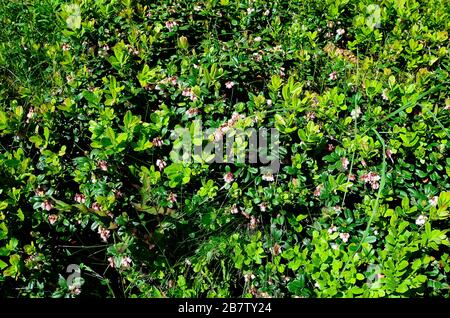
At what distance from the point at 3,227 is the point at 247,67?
4.97 feet

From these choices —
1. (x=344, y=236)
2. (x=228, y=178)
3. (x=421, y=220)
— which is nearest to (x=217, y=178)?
(x=228, y=178)

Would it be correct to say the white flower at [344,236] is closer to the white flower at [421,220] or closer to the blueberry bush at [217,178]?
the blueberry bush at [217,178]

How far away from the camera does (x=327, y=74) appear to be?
2840 mm

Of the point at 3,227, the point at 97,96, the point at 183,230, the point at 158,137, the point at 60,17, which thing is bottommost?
the point at 183,230

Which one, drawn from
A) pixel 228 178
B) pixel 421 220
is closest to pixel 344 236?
pixel 421 220

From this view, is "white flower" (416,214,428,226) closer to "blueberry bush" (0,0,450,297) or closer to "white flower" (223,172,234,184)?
"blueberry bush" (0,0,450,297)

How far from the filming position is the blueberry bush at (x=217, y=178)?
6.91 feet

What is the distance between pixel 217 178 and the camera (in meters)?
2.40

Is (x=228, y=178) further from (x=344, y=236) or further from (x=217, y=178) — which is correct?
(x=344, y=236)

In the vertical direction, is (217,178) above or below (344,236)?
above

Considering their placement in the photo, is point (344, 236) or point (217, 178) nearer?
point (344, 236)

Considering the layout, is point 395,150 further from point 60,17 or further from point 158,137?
point 60,17

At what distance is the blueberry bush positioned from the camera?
6.91ft
